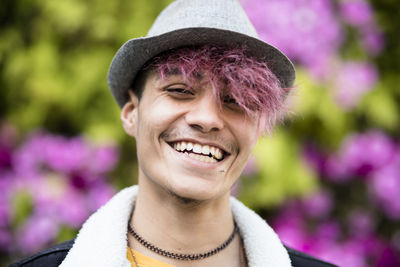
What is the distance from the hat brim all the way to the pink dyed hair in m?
0.03

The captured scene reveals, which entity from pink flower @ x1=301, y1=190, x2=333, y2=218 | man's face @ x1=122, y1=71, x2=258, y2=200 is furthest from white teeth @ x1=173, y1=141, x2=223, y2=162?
pink flower @ x1=301, y1=190, x2=333, y2=218

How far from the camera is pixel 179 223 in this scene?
180 cm

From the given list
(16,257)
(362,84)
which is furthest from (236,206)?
(16,257)

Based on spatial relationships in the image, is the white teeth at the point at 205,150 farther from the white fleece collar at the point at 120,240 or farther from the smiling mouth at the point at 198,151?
the white fleece collar at the point at 120,240

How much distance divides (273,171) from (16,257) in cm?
188

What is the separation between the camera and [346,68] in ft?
11.4

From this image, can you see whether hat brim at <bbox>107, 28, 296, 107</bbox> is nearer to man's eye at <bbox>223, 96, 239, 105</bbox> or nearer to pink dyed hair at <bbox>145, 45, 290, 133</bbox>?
pink dyed hair at <bbox>145, 45, 290, 133</bbox>

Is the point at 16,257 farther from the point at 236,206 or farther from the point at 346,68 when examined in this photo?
the point at 346,68

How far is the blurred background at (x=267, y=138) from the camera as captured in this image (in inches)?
128

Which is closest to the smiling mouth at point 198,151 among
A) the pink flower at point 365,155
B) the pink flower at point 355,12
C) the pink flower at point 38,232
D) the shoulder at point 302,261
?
the shoulder at point 302,261

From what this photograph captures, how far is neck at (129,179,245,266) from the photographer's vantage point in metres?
1.79

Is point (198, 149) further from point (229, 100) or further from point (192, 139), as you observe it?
point (229, 100)

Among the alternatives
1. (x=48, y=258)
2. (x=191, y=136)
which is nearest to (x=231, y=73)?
(x=191, y=136)

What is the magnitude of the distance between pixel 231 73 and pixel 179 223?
58 centimetres
